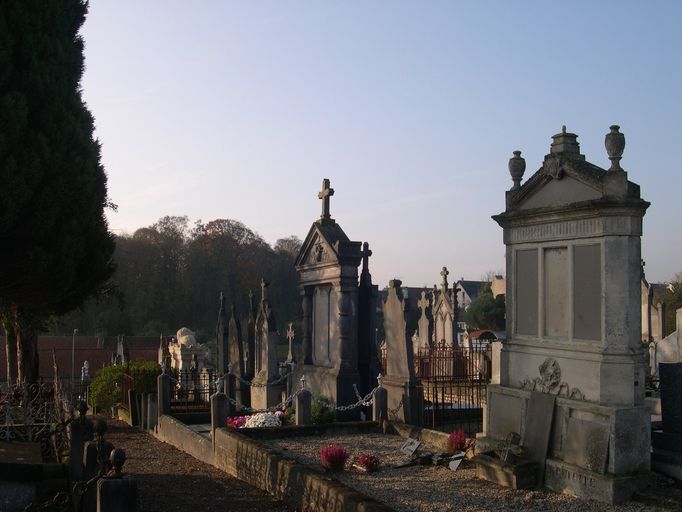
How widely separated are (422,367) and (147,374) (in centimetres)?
780

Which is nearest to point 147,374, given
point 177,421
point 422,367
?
A: point 177,421

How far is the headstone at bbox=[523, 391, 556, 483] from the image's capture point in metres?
A: 7.98

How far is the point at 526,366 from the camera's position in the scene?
28.5 feet

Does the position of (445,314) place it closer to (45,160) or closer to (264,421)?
(264,421)

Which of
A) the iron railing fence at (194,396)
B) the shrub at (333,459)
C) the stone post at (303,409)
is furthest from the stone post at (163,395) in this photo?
the shrub at (333,459)

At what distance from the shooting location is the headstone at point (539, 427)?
26.2 ft

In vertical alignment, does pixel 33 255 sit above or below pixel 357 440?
above

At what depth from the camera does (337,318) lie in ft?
48.6

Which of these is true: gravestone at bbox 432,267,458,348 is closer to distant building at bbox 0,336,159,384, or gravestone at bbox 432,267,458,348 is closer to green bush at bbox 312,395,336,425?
distant building at bbox 0,336,159,384

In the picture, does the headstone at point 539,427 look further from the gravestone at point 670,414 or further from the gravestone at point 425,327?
the gravestone at point 425,327

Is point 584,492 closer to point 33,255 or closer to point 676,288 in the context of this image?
point 33,255

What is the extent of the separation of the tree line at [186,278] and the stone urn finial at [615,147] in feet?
130

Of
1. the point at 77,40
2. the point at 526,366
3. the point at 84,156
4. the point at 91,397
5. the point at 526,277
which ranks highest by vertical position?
the point at 77,40

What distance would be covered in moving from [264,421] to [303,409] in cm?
97
